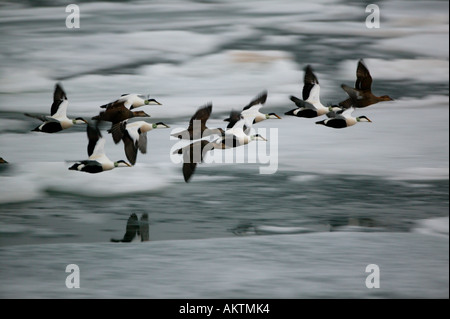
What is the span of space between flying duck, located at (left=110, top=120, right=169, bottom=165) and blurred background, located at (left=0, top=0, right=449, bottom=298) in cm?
13

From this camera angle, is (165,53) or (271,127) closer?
(271,127)

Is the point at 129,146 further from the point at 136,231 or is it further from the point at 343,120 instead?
the point at 343,120

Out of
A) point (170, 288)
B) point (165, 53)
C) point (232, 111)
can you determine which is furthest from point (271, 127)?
point (170, 288)

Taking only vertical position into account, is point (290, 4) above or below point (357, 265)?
above

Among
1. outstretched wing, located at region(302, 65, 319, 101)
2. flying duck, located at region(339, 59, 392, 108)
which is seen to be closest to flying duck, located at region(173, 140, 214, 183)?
outstretched wing, located at region(302, 65, 319, 101)

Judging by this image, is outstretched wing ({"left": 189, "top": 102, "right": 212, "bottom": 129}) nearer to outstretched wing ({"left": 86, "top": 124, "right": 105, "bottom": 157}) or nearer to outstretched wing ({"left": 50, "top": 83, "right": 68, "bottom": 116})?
outstretched wing ({"left": 86, "top": 124, "right": 105, "bottom": 157})

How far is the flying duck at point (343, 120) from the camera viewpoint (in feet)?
10.8

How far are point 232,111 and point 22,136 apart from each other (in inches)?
39.8

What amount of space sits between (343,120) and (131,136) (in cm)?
95

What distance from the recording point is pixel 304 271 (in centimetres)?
282

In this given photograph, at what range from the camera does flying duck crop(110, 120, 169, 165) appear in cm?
304

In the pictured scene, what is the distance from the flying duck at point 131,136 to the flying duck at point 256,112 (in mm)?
368
